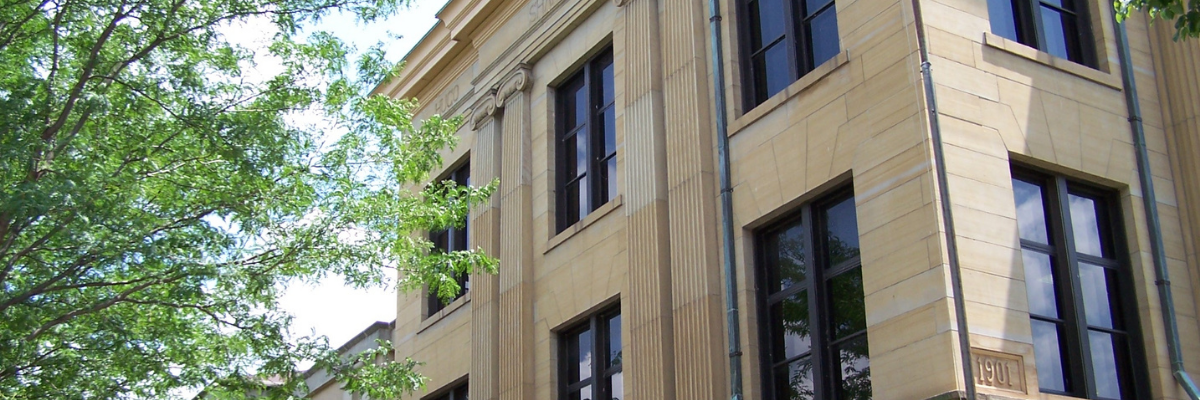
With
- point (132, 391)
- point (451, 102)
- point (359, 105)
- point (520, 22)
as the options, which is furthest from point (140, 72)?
point (451, 102)

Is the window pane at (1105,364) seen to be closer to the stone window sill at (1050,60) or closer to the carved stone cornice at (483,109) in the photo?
the stone window sill at (1050,60)

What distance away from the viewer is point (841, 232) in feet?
52.2

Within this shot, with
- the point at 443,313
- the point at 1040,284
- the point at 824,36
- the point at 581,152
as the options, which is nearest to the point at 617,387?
the point at 581,152

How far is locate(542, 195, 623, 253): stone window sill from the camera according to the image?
20.2m

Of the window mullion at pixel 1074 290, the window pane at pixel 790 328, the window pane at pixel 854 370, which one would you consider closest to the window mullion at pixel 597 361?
the window pane at pixel 790 328

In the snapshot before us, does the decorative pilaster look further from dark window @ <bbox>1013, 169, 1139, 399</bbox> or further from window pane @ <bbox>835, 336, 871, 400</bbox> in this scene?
dark window @ <bbox>1013, 169, 1139, 399</bbox>

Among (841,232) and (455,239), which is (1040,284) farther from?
(455,239)

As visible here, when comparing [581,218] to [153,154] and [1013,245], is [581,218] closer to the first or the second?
[153,154]

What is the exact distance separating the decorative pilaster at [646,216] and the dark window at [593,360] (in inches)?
32.3

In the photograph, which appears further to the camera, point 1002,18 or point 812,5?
point 812,5

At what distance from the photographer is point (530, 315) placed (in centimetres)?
2216

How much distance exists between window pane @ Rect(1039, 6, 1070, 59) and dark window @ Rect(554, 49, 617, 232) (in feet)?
22.4

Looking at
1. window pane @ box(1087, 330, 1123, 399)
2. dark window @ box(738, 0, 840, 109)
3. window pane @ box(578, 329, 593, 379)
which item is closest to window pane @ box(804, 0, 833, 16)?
dark window @ box(738, 0, 840, 109)

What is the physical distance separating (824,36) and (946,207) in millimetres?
3794
